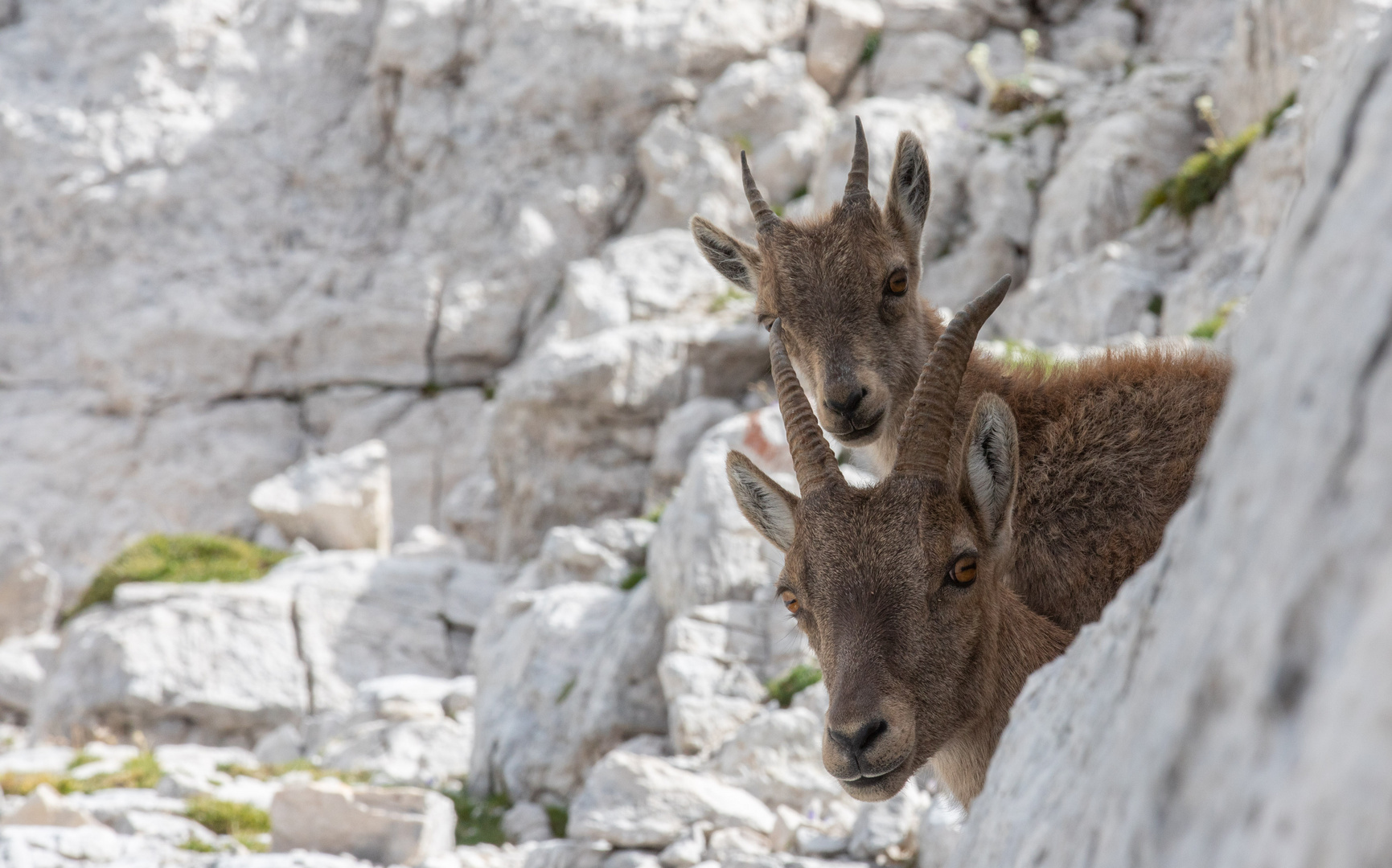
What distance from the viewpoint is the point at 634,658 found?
13.5 meters

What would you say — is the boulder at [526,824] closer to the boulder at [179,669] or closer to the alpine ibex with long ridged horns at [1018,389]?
the alpine ibex with long ridged horns at [1018,389]

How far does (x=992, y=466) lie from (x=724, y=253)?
3.76 m

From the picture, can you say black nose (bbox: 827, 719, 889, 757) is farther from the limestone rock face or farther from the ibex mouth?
the ibex mouth

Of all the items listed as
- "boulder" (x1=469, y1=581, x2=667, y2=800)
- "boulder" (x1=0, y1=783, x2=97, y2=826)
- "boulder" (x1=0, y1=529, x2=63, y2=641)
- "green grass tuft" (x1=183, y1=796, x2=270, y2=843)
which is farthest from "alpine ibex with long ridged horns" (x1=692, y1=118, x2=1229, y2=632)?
"boulder" (x1=0, y1=529, x2=63, y2=641)

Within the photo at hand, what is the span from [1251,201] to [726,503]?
992 centimetres

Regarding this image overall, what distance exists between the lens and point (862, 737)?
4.61 meters

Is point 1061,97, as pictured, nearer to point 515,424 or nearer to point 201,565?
point 515,424

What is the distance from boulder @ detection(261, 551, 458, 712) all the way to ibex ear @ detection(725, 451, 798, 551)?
1767 centimetres

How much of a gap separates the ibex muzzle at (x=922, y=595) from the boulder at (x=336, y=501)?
79.7 feet

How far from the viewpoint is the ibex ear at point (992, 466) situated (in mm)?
5090

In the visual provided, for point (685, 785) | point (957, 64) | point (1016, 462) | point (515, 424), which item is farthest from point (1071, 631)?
point (957, 64)

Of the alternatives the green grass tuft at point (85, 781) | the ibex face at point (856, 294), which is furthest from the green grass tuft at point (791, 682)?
the green grass tuft at point (85, 781)

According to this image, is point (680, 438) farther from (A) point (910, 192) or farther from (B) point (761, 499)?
(B) point (761, 499)

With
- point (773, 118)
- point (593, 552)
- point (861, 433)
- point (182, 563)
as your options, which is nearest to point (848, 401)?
point (861, 433)
